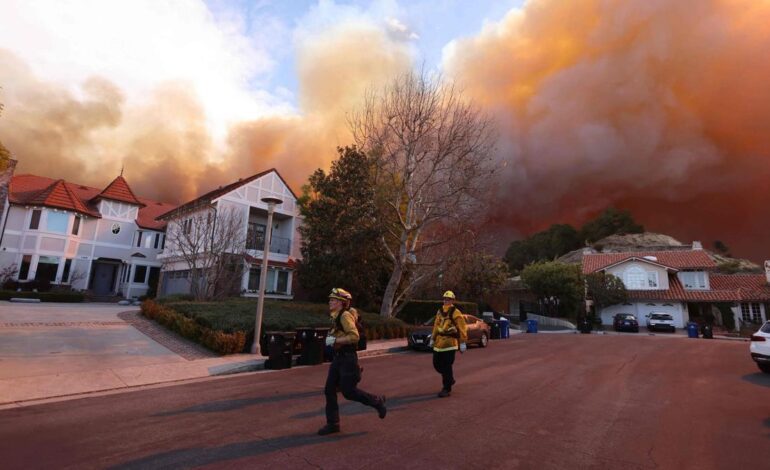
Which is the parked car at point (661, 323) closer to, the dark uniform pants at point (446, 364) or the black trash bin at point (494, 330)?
the black trash bin at point (494, 330)

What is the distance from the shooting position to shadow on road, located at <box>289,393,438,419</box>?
20.5ft

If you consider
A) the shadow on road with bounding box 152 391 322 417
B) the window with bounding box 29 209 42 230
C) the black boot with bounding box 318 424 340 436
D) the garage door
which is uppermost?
the window with bounding box 29 209 42 230

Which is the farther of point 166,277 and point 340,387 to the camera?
point 166,277

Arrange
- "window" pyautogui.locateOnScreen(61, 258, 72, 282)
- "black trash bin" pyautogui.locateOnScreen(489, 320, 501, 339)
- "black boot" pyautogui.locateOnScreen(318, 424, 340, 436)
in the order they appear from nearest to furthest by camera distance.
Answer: "black boot" pyautogui.locateOnScreen(318, 424, 340, 436), "black trash bin" pyautogui.locateOnScreen(489, 320, 501, 339), "window" pyautogui.locateOnScreen(61, 258, 72, 282)

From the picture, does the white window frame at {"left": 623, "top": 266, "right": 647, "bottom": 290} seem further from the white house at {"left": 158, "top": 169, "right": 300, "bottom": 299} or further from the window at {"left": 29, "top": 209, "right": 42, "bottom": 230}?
the window at {"left": 29, "top": 209, "right": 42, "bottom": 230}

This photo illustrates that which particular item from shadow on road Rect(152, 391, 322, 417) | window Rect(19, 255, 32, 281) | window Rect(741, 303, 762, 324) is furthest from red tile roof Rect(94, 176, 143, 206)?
window Rect(741, 303, 762, 324)

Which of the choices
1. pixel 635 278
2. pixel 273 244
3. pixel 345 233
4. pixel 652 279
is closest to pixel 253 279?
pixel 273 244

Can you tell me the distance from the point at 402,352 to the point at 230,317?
6470 mm

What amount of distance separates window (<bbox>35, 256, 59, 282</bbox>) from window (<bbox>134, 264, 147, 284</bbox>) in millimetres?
5399

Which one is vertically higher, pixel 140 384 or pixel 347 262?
pixel 347 262

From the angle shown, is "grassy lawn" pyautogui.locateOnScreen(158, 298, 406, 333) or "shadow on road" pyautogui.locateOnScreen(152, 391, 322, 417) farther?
"grassy lawn" pyautogui.locateOnScreen(158, 298, 406, 333)

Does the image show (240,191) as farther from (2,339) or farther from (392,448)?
(392,448)

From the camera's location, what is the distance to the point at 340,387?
212 inches

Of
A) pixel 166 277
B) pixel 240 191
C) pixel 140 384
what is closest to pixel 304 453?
pixel 140 384
